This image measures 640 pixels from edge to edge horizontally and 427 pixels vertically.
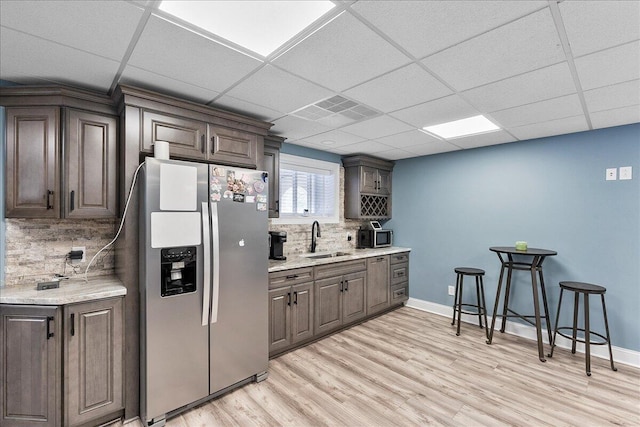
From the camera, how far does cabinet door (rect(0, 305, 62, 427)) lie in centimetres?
185

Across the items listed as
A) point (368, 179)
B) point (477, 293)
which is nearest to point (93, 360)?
point (368, 179)

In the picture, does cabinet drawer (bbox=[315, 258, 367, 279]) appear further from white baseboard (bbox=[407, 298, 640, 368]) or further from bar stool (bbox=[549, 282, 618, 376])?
bar stool (bbox=[549, 282, 618, 376])

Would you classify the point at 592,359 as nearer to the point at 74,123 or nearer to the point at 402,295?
the point at 402,295

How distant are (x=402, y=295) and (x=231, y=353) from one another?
10.2 feet

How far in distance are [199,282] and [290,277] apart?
1.06m

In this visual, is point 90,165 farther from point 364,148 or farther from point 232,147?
point 364,148

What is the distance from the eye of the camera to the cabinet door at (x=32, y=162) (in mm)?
2066

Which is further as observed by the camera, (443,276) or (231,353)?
(443,276)

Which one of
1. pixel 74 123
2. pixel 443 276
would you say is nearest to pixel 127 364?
pixel 74 123

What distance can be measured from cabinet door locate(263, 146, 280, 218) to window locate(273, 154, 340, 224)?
0.39m

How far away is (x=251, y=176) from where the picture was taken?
101 inches

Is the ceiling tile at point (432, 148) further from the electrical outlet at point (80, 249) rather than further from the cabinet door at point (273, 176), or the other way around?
the electrical outlet at point (80, 249)

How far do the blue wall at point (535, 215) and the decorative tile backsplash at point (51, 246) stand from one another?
4.18 meters

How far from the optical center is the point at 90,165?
2.21m
